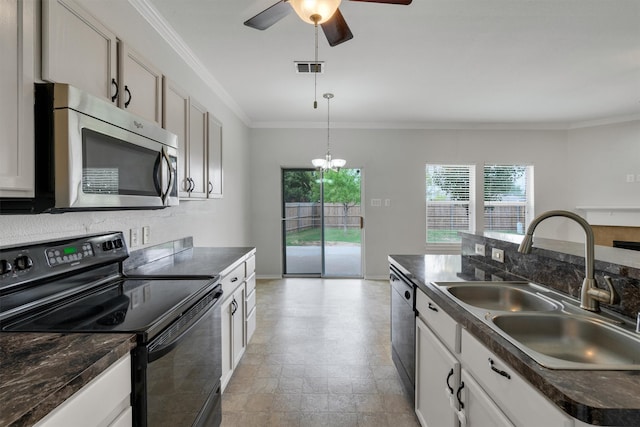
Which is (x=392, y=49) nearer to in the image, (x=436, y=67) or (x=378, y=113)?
(x=436, y=67)

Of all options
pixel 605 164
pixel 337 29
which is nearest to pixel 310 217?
pixel 337 29

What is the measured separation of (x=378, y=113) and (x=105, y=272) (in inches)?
162

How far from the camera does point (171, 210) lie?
8.09ft

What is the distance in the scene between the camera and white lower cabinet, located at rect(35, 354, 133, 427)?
70cm

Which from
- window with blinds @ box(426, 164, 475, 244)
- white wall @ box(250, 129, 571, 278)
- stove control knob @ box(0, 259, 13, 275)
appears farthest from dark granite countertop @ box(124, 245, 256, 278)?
window with blinds @ box(426, 164, 475, 244)

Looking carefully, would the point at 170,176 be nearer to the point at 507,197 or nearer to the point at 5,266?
the point at 5,266

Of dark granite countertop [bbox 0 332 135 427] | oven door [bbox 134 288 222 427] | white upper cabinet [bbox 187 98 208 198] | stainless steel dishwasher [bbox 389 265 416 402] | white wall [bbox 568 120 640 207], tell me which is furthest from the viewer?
white wall [bbox 568 120 640 207]

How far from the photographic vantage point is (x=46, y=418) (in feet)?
2.14

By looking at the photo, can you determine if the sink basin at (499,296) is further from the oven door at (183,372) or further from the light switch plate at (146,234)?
the light switch plate at (146,234)

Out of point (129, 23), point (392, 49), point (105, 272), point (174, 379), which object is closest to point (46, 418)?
point (174, 379)

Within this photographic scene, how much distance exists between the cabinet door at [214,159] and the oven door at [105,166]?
0.94 m

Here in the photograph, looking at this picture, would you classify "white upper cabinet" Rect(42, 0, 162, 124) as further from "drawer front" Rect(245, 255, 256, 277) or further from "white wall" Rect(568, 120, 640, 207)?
"white wall" Rect(568, 120, 640, 207)

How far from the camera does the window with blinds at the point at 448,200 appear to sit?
17.5ft

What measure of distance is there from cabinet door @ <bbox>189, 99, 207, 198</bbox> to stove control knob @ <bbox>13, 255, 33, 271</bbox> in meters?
1.21
